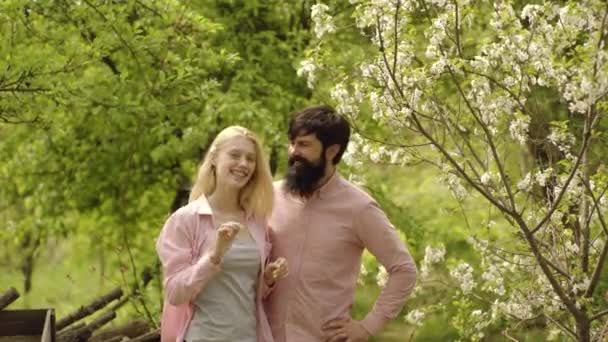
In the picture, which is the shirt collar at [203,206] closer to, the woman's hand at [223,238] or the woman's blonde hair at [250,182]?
the woman's blonde hair at [250,182]

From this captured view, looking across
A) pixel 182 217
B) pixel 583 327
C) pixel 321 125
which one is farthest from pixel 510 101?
pixel 182 217

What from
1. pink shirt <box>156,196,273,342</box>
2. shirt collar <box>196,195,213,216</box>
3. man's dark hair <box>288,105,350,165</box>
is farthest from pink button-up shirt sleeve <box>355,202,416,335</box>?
shirt collar <box>196,195,213,216</box>

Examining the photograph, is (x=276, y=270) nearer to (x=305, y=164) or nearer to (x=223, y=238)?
(x=223, y=238)

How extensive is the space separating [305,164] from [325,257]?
37 cm

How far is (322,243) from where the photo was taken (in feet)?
16.4

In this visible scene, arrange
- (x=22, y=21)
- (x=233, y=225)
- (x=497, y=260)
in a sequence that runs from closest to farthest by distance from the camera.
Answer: (x=233, y=225) < (x=497, y=260) < (x=22, y=21)

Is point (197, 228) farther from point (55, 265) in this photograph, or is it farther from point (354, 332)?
point (55, 265)

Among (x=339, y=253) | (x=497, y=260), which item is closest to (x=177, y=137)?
(x=497, y=260)

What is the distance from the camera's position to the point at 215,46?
12.0 m

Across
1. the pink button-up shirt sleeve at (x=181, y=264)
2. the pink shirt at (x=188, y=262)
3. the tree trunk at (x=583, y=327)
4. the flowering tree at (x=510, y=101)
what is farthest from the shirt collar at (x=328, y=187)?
the tree trunk at (x=583, y=327)

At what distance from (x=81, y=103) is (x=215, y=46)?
2.88 metres

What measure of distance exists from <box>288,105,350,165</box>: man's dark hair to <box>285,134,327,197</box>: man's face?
2cm

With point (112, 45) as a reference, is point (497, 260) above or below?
below

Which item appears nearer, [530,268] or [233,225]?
[233,225]
